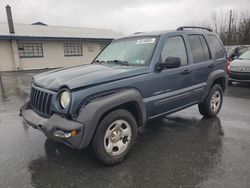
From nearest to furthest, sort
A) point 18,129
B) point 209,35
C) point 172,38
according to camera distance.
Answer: point 172,38 → point 18,129 → point 209,35

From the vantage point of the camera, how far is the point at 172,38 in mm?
4156

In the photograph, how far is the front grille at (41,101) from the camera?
3145mm

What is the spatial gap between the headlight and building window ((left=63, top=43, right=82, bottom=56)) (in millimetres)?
20807


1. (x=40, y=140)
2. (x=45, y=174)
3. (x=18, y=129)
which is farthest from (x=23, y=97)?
(x=45, y=174)

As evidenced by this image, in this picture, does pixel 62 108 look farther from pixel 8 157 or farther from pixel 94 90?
pixel 8 157

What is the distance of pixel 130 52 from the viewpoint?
4.10 meters

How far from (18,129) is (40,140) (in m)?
0.97

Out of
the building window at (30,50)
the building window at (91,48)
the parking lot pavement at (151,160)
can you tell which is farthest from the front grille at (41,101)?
the building window at (91,48)

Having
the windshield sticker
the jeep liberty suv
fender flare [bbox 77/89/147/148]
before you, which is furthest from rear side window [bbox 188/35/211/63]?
fender flare [bbox 77/89/147/148]

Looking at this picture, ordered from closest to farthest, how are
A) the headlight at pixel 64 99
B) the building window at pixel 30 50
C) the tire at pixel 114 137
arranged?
the headlight at pixel 64 99
the tire at pixel 114 137
the building window at pixel 30 50

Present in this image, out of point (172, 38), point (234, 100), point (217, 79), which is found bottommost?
point (234, 100)

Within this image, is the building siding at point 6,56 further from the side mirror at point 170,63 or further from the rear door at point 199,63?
the side mirror at point 170,63

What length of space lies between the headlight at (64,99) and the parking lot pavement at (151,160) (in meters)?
1.00

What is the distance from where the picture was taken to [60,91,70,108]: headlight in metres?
2.89
